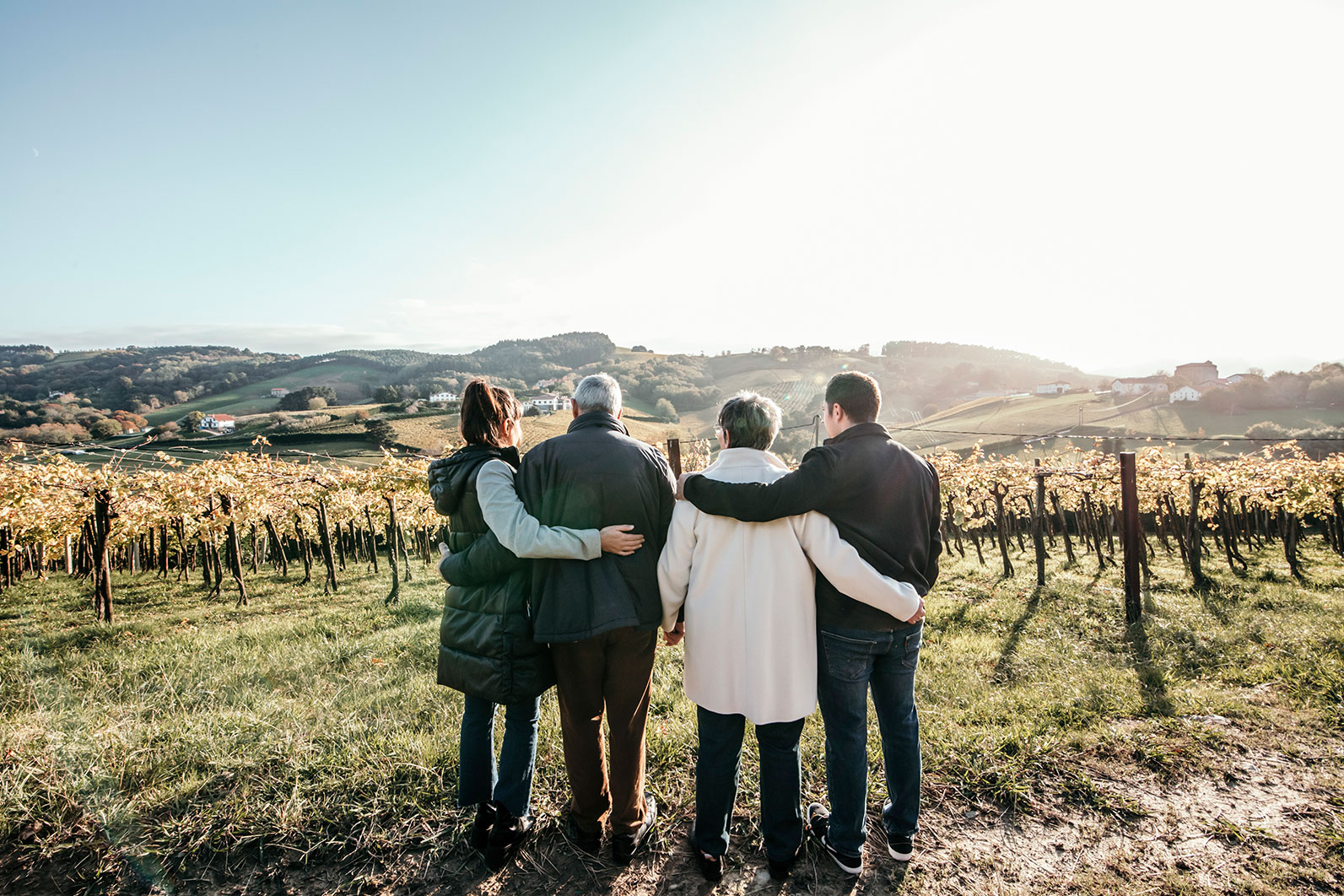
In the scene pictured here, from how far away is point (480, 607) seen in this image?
251 cm

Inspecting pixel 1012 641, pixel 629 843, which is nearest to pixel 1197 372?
pixel 1012 641

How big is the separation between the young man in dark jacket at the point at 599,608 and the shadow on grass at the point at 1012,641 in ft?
13.9

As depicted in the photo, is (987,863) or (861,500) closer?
(861,500)

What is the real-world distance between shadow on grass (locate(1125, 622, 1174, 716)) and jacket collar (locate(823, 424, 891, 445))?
370cm

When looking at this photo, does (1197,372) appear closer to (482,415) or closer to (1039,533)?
(1039,533)

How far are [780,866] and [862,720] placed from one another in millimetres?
782

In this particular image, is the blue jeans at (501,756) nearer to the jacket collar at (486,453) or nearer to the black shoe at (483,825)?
the black shoe at (483,825)

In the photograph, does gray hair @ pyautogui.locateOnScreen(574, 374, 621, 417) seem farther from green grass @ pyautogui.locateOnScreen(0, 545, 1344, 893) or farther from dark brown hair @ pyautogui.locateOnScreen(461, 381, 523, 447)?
green grass @ pyautogui.locateOnScreen(0, 545, 1344, 893)

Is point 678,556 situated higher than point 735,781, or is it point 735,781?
point 678,556

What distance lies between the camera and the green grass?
108 inches

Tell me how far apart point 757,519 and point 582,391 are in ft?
3.49

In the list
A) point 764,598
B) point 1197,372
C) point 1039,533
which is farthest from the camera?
point 1197,372

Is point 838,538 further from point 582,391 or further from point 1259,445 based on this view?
point 1259,445

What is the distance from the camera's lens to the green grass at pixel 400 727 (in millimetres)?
2750
